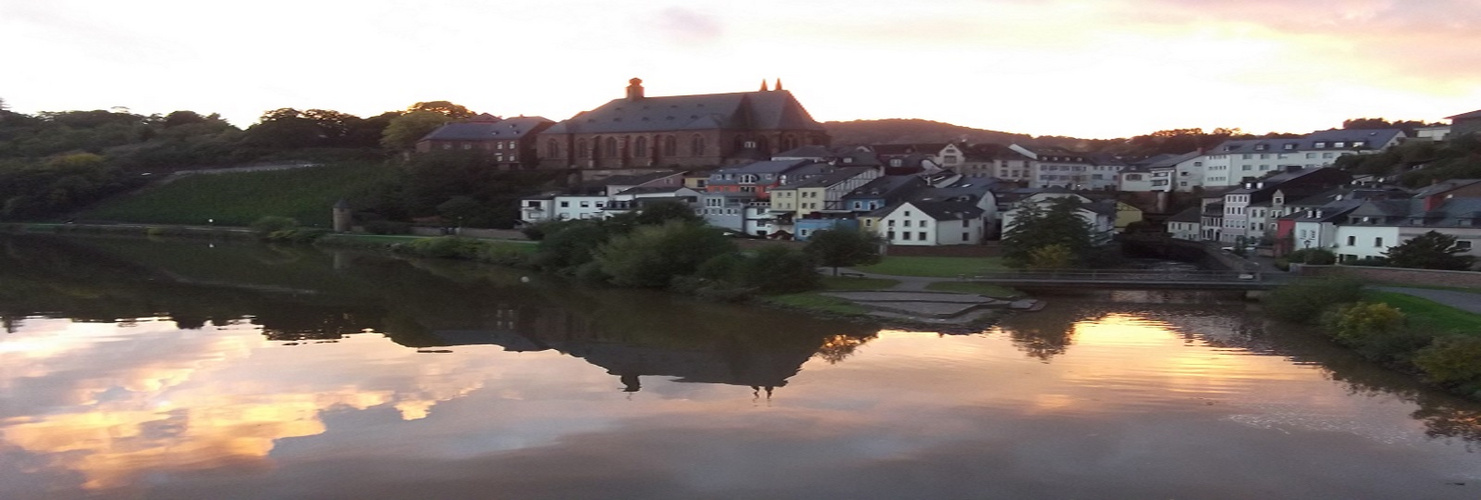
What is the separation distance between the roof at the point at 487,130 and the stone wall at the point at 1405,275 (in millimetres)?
55616

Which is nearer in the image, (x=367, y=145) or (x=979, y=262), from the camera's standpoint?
(x=979, y=262)

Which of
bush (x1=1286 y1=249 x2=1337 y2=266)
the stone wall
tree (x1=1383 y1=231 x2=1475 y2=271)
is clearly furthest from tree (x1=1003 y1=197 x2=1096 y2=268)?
tree (x1=1383 y1=231 x2=1475 y2=271)

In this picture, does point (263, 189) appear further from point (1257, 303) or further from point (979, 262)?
point (1257, 303)

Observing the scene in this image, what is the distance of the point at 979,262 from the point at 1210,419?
72.7ft

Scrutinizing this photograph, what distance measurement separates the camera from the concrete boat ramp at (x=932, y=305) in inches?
985

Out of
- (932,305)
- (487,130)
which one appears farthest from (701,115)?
(932,305)

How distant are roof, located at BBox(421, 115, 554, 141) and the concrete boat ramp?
1939 inches

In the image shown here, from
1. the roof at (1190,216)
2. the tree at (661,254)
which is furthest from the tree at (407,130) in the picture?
the roof at (1190,216)

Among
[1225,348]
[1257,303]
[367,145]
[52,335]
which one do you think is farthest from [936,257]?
[367,145]

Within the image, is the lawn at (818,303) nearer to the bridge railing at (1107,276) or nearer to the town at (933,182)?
the bridge railing at (1107,276)

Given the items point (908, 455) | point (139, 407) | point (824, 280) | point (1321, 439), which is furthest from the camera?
point (824, 280)

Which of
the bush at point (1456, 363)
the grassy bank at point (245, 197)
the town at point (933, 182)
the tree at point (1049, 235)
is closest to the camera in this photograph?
the bush at point (1456, 363)

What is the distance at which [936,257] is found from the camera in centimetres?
3919

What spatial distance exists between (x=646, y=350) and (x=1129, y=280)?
16697 millimetres
